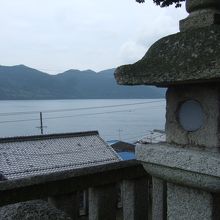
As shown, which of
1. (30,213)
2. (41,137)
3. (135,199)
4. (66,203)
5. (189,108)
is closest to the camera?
(30,213)

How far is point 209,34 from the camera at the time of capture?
6.27 ft

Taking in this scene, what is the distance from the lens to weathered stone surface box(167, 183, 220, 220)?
6.99 feet

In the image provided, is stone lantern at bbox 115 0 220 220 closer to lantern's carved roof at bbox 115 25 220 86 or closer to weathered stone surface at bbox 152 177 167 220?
lantern's carved roof at bbox 115 25 220 86

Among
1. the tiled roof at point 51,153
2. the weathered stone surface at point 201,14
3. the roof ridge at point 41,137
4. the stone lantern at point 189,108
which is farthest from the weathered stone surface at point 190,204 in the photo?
the roof ridge at point 41,137

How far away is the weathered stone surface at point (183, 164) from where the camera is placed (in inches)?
76.2

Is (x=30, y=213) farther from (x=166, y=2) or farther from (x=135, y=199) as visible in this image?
(x=166, y=2)

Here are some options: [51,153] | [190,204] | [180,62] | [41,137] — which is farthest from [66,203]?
[41,137]

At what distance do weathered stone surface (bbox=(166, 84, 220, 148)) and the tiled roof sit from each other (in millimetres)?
8649

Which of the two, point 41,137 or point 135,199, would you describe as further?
point 41,137

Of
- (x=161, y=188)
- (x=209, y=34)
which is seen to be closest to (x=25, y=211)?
(x=209, y=34)

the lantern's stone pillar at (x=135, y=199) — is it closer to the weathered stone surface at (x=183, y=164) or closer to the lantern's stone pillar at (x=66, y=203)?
the lantern's stone pillar at (x=66, y=203)

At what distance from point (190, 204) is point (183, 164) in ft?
1.12

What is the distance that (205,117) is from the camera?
81.4 inches

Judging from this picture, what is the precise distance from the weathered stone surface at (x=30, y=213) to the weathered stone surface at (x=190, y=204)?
901 mm
